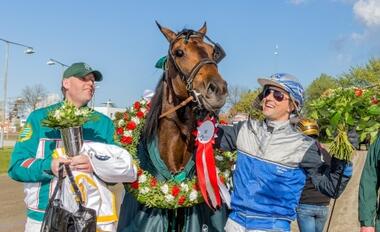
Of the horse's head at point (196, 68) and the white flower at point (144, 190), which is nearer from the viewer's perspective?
the horse's head at point (196, 68)

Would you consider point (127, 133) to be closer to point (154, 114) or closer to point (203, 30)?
point (154, 114)

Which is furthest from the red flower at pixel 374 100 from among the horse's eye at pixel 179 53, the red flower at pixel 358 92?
the horse's eye at pixel 179 53

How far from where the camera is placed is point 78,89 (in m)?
3.71

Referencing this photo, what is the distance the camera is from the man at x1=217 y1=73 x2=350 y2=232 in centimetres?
357

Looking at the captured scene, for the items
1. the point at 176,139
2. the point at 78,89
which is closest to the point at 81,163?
the point at 78,89

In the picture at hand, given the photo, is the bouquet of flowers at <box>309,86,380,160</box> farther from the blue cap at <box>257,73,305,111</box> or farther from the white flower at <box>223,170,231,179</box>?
the white flower at <box>223,170,231,179</box>

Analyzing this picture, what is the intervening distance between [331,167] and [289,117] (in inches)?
18.6

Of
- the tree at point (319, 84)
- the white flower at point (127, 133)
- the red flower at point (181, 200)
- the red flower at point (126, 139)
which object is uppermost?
the tree at point (319, 84)

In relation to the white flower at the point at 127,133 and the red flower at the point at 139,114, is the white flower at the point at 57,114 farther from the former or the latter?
the red flower at the point at 139,114

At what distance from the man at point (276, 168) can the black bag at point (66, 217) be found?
1.05 meters

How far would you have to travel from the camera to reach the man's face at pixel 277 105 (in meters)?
3.71

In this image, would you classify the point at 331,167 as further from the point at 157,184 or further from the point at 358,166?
the point at 358,166

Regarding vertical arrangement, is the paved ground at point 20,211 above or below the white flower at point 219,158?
below

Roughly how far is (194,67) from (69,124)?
1.13 m
